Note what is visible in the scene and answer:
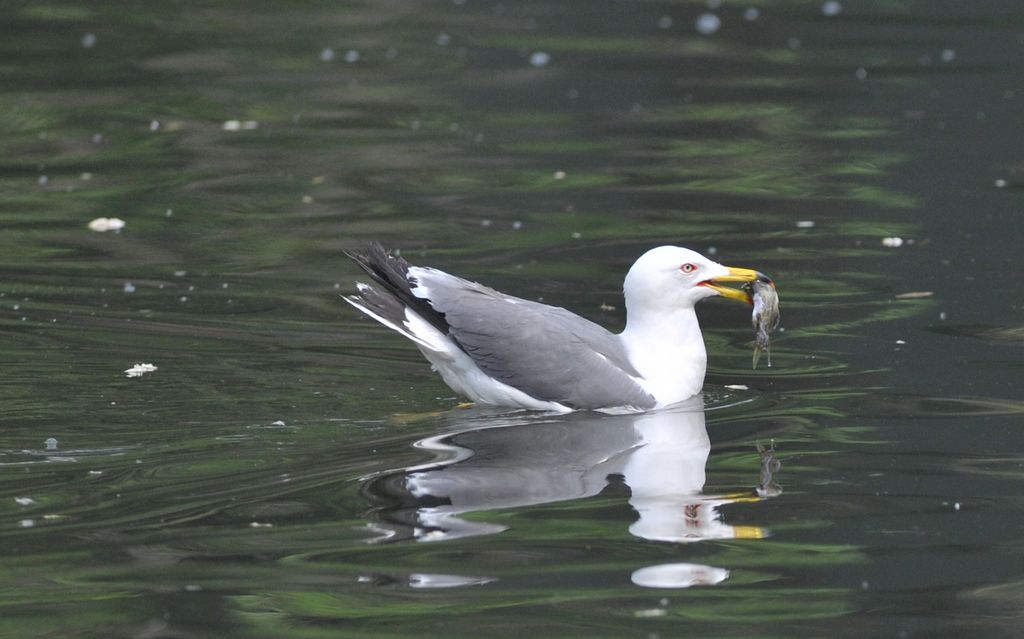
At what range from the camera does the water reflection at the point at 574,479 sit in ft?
20.5

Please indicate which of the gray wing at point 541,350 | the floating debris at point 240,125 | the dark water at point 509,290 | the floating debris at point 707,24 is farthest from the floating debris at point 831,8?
the gray wing at point 541,350

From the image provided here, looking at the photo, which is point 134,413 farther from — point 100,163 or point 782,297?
point 100,163

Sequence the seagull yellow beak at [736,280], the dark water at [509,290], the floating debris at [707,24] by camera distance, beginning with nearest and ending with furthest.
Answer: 1. the dark water at [509,290]
2. the seagull yellow beak at [736,280]
3. the floating debris at [707,24]

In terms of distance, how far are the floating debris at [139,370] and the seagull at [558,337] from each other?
1008 mm

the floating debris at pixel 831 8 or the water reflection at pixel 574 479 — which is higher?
the floating debris at pixel 831 8

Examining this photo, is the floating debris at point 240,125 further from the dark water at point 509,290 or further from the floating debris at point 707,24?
the floating debris at point 707,24

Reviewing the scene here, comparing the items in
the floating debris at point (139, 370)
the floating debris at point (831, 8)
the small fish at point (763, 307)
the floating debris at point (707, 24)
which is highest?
the floating debris at point (831, 8)

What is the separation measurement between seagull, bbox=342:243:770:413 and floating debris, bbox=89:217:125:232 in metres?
3.39

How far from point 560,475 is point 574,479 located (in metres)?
0.07

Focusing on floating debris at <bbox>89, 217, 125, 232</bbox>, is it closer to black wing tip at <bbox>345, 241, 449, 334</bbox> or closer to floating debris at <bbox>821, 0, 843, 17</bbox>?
black wing tip at <bbox>345, 241, 449, 334</bbox>

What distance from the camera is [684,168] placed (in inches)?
490

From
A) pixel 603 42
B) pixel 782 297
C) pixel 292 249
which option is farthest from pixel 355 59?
pixel 782 297

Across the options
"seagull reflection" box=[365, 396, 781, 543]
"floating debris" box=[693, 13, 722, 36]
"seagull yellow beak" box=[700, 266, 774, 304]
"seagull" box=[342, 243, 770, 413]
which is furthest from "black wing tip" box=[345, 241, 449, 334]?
"floating debris" box=[693, 13, 722, 36]

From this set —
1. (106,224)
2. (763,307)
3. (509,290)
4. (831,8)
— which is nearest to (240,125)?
(106,224)
